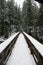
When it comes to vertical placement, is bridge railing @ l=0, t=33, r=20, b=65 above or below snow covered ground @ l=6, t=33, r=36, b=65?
above

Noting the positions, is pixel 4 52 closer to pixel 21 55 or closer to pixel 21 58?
pixel 21 58

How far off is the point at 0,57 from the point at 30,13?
45644 mm

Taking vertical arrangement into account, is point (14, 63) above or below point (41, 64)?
below

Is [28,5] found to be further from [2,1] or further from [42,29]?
[42,29]

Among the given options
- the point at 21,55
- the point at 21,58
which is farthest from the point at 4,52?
the point at 21,55

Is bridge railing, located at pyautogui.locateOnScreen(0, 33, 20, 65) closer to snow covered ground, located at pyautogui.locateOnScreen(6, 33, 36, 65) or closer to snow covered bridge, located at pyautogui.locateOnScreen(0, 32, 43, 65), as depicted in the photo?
snow covered bridge, located at pyautogui.locateOnScreen(0, 32, 43, 65)

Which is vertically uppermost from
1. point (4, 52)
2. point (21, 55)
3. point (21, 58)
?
point (4, 52)

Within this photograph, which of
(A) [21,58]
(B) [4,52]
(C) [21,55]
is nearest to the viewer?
(B) [4,52]

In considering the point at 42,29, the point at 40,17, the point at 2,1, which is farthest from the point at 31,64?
the point at 2,1

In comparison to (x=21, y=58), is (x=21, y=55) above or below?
below

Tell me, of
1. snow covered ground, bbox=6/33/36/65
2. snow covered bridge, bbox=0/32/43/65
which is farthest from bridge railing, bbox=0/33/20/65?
snow covered ground, bbox=6/33/36/65

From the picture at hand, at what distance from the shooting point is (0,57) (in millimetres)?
5414

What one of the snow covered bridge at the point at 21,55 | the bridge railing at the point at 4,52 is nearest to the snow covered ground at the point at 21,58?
the snow covered bridge at the point at 21,55

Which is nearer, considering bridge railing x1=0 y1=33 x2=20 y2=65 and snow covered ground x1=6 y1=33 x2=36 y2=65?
bridge railing x1=0 y1=33 x2=20 y2=65
